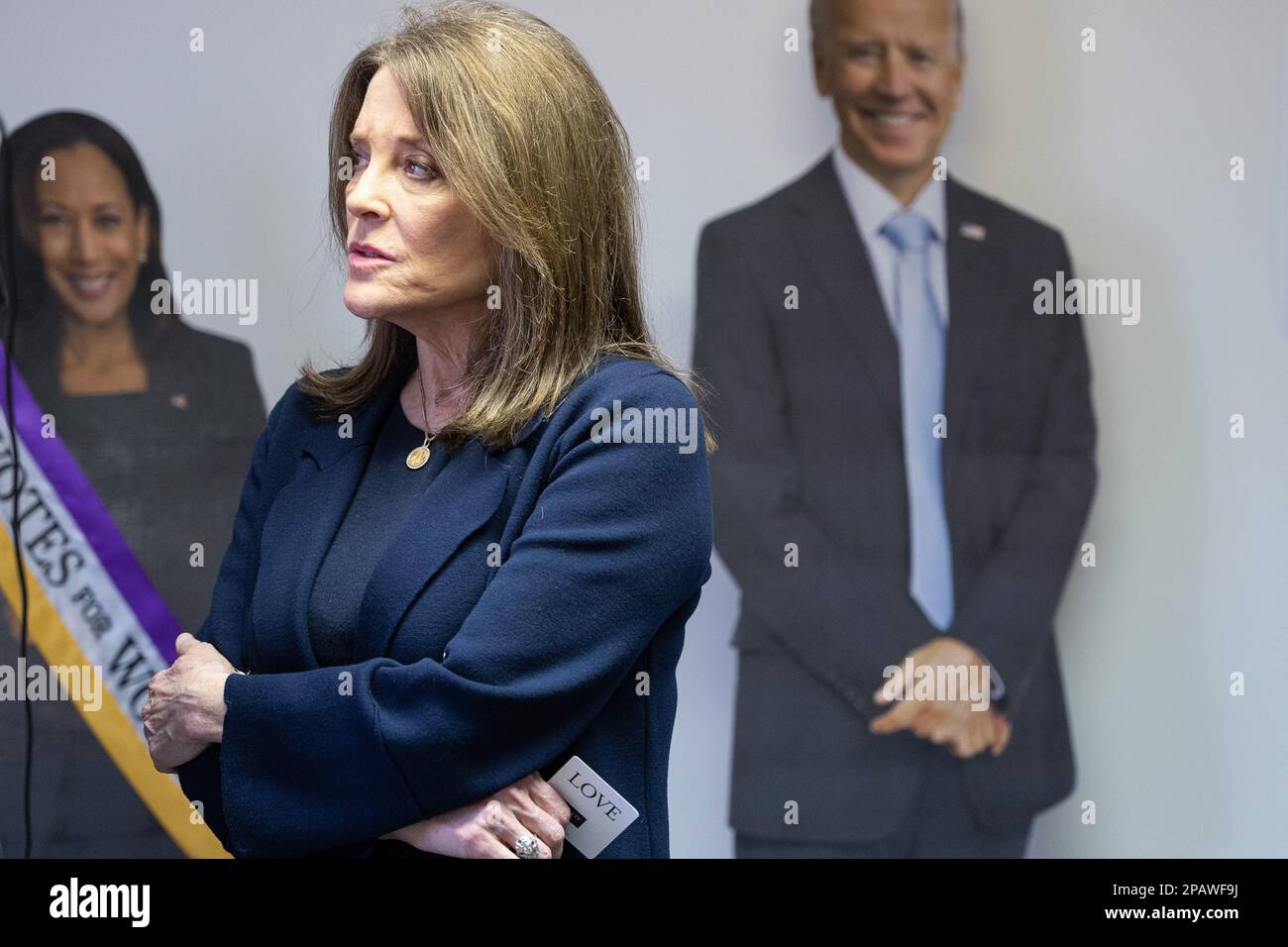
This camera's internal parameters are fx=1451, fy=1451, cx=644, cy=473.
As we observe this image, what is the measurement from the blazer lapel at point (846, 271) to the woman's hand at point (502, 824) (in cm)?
208

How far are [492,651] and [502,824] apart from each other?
0.19m

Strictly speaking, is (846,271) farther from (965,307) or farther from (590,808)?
(590,808)

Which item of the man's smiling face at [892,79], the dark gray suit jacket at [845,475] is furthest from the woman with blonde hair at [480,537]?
the man's smiling face at [892,79]

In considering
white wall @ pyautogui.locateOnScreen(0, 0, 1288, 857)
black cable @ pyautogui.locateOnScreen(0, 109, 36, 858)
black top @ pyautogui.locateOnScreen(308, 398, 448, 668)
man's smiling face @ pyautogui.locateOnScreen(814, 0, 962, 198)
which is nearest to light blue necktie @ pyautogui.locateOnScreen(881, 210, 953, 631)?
man's smiling face @ pyautogui.locateOnScreen(814, 0, 962, 198)

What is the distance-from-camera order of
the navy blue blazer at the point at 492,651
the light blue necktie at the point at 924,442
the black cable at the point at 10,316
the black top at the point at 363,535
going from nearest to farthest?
the navy blue blazer at the point at 492,651, the black top at the point at 363,535, the black cable at the point at 10,316, the light blue necktie at the point at 924,442

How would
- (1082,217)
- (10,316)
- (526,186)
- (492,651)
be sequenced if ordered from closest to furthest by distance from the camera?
(492,651) → (526,186) → (10,316) → (1082,217)

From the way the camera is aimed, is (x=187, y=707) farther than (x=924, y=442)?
No

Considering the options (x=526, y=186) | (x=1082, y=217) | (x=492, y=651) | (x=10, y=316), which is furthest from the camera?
(x=1082, y=217)

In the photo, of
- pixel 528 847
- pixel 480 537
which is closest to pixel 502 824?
pixel 528 847

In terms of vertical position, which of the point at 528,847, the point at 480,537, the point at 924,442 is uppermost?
the point at 924,442

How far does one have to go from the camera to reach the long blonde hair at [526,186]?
1.60 meters

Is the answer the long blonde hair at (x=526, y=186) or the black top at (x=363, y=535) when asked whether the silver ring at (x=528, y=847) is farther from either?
the long blonde hair at (x=526, y=186)

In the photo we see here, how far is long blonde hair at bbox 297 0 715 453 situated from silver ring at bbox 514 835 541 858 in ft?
1.41

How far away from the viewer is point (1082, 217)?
3.50 metres
